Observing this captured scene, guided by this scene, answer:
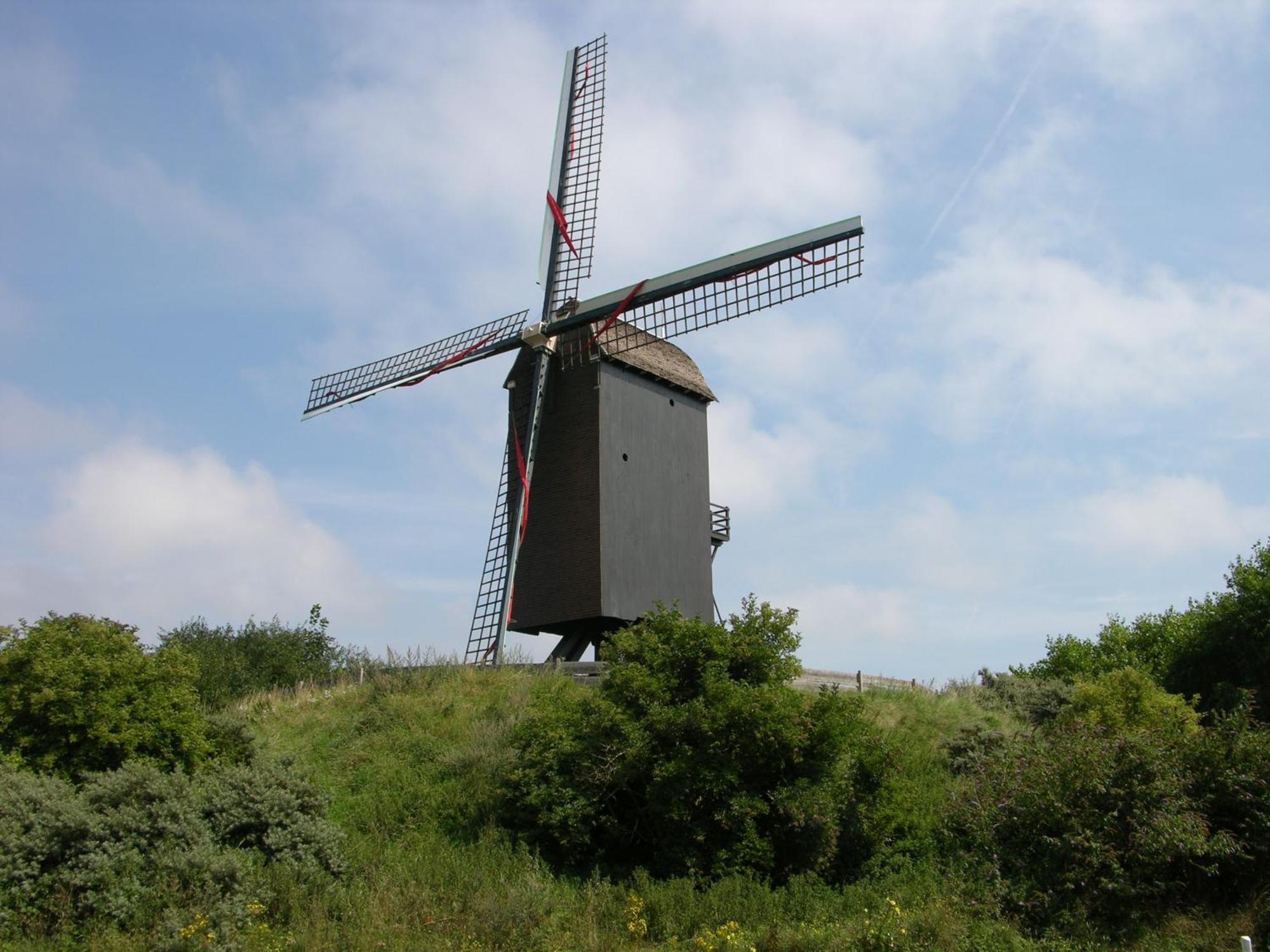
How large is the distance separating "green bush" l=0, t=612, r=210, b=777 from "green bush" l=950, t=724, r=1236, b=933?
11.8m

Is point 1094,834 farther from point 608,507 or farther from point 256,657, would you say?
point 256,657

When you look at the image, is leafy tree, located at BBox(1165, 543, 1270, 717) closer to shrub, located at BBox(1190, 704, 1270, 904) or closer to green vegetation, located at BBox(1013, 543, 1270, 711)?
green vegetation, located at BBox(1013, 543, 1270, 711)

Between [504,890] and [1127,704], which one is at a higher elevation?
[1127,704]

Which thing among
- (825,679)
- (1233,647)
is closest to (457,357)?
(825,679)

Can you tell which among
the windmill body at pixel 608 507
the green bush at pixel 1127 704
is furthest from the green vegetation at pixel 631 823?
the windmill body at pixel 608 507

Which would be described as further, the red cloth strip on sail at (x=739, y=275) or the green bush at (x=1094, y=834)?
the red cloth strip on sail at (x=739, y=275)

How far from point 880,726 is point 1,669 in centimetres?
1547

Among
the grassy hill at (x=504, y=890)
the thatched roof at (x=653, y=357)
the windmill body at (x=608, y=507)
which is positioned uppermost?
the thatched roof at (x=653, y=357)

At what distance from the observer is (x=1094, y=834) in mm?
15195

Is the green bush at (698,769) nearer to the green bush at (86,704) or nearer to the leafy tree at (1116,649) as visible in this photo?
the green bush at (86,704)

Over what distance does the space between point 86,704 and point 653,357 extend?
1387 cm

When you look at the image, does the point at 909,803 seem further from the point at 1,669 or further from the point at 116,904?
the point at 1,669

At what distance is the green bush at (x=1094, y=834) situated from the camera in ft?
48.1

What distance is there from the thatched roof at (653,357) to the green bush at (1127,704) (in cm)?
1052
